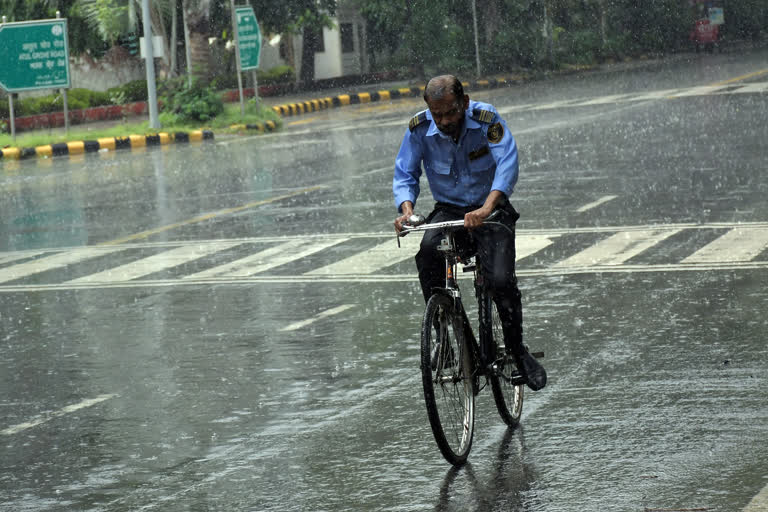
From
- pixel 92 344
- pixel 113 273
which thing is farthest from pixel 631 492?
pixel 113 273

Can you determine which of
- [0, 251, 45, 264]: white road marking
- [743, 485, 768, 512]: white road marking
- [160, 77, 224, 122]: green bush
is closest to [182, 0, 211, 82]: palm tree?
[160, 77, 224, 122]: green bush

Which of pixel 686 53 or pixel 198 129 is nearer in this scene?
pixel 198 129

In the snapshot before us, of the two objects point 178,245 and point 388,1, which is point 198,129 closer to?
point 388,1

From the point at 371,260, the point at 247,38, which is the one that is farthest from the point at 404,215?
the point at 247,38

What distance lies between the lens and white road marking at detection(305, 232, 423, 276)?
37.8 ft

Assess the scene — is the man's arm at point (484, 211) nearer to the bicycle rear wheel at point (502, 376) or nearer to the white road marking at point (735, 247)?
the bicycle rear wheel at point (502, 376)

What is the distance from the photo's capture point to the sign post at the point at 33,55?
99.5 ft

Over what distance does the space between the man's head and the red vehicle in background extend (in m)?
59.1

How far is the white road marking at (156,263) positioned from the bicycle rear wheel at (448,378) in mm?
6260

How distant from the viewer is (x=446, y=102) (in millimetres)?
6012

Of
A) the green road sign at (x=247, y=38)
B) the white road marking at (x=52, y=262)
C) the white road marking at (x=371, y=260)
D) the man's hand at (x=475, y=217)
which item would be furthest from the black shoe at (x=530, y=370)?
the green road sign at (x=247, y=38)

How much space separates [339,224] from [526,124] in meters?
13.2

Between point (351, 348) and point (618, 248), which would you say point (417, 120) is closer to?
point (351, 348)

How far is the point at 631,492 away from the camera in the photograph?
532cm
